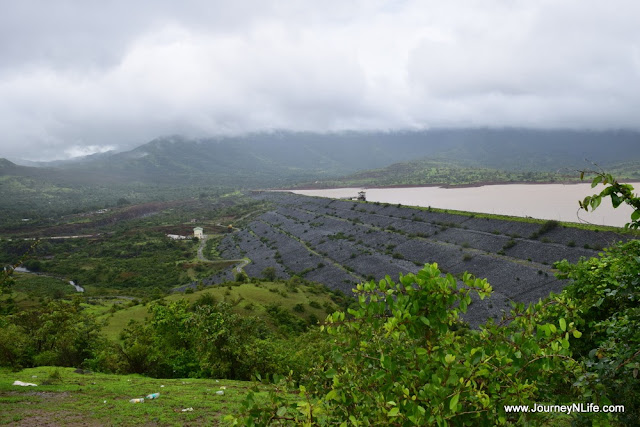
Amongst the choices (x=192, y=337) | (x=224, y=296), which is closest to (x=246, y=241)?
(x=224, y=296)

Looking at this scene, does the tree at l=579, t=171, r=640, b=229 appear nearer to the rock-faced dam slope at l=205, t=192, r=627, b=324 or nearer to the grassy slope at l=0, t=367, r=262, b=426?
the grassy slope at l=0, t=367, r=262, b=426

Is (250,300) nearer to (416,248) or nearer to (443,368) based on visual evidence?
(416,248)

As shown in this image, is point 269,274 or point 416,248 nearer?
point 416,248

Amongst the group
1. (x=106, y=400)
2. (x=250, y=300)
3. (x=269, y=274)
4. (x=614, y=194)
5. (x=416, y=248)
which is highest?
(x=614, y=194)

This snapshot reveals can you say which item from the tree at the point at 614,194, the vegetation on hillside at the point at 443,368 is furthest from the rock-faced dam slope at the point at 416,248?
the tree at the point at 614,194

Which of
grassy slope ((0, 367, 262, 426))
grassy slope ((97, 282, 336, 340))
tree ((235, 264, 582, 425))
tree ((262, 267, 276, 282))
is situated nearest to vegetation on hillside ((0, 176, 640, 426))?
tree ((235, 264, 582, 425))

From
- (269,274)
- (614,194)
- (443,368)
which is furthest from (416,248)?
(443,368)

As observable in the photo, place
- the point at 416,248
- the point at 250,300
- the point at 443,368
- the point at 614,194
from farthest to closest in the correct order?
1. the point at 416,248
2. the point at 250,300
3. the point at 614,194
4. the point at 443,368
